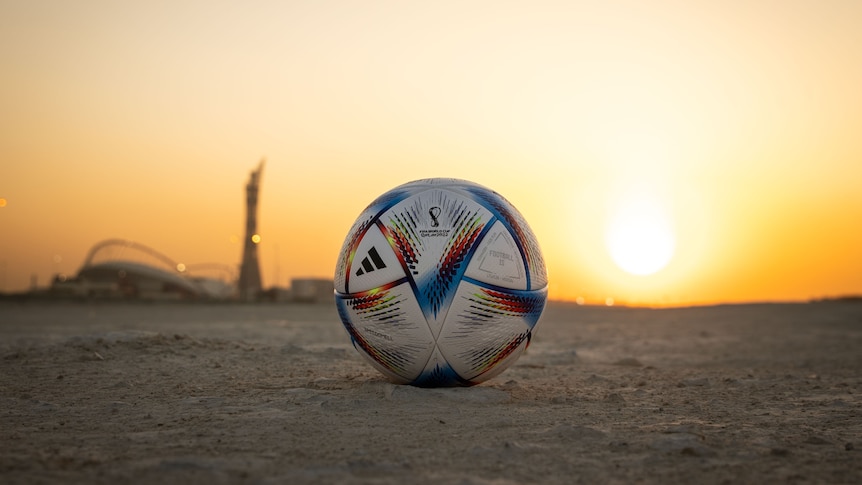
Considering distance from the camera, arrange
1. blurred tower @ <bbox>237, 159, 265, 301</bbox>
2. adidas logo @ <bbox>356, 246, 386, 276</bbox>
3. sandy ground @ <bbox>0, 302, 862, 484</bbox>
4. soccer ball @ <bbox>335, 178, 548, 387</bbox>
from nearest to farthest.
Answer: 1. sandy ground @ <bbox>0, 302, 862, 484</bbox>
2. soccer ball @ <bbox>335, 178, 548, 387</bbox>
3. adidas logo @ <bbox>356, 246, 386, 276</bbox>
4. blurred tower @ <bbox>237, 159, 265, 301</bbox>

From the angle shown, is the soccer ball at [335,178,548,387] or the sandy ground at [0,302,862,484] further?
the soccer ball at [335,178,548,387]

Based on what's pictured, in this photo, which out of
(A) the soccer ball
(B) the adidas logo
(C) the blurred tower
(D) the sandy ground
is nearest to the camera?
(D) the sandy ground

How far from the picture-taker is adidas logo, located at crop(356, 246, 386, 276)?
7.51m

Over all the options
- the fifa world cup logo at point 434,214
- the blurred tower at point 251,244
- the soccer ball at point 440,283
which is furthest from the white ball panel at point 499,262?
the blurred tower at point 251,244

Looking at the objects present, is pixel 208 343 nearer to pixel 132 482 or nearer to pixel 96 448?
pixel 96 448

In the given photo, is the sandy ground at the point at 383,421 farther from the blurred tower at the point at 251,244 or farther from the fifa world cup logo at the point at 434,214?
the blurred tower at the point at 251,244

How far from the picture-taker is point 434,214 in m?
7.46

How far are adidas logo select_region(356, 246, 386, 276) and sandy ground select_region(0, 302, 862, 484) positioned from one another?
50.9 inches

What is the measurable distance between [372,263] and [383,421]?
1.66 metres

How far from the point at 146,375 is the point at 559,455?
6.01 meters

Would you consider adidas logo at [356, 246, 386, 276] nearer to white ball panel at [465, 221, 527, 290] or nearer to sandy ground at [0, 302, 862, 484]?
white ball panel at [465, 221, 527, 290]

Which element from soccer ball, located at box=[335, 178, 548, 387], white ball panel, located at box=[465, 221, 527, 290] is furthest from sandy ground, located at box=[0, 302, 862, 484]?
white ball panel, located at box=[465, 221, 527, 290]

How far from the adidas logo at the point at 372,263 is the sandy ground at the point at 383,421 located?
1293mm

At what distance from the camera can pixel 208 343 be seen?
40.8 ft
